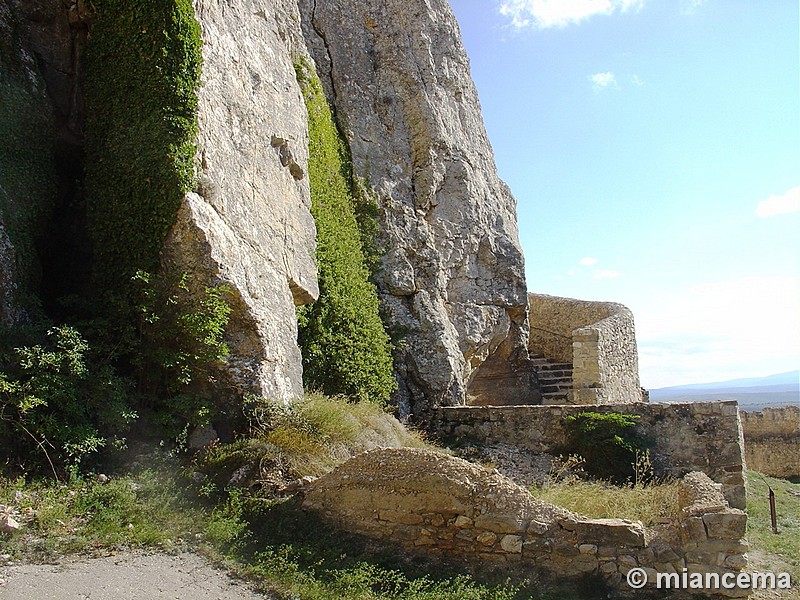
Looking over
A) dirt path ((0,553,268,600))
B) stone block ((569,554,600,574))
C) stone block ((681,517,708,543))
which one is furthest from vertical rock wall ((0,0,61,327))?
stone block ((681,517,708,543))

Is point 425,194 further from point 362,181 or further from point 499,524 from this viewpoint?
point 499,524

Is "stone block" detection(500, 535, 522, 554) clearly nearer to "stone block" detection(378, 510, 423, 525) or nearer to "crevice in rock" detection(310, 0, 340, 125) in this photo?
"stone block" detection(378, 510, 423, 525)

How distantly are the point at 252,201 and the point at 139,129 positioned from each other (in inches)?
72.5

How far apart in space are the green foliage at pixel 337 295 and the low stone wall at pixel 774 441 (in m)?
15.6

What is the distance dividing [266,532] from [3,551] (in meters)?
2.24

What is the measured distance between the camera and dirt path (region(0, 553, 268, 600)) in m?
5.05

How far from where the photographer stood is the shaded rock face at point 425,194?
13953 mm

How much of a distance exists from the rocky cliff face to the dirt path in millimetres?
3108

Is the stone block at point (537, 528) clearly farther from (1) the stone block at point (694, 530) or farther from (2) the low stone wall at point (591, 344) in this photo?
(2) the low stone wall at point (591, 344)

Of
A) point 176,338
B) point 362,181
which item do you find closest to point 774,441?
point 362,181

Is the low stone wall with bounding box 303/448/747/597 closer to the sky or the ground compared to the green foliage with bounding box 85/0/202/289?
closer to the ground

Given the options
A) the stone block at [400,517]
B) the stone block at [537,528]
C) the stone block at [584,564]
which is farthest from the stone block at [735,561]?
the stone block at [400,517]

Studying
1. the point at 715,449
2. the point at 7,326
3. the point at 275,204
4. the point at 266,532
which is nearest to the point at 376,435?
the point at 266,532

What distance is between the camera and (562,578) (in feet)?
19.5
